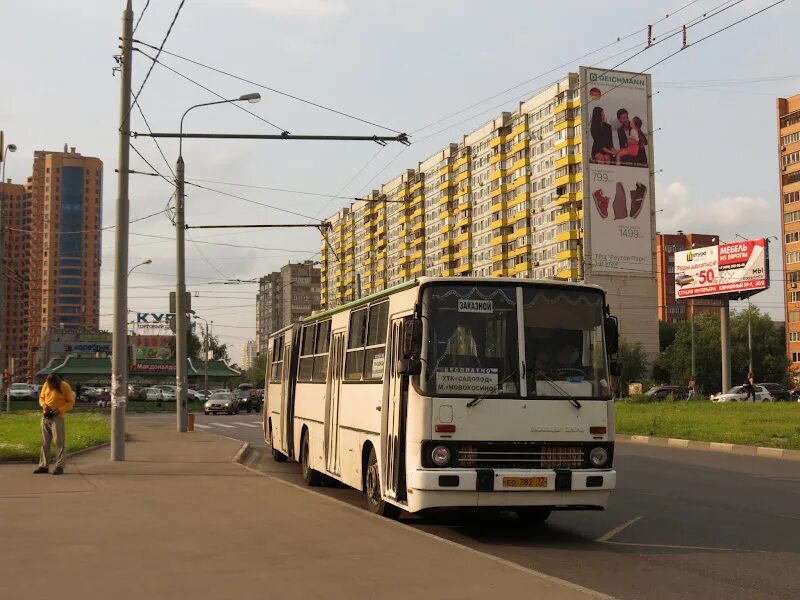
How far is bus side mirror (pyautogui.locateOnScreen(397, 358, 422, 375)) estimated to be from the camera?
9.80 metres

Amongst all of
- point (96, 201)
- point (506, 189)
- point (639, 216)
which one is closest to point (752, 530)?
point (639, 216)

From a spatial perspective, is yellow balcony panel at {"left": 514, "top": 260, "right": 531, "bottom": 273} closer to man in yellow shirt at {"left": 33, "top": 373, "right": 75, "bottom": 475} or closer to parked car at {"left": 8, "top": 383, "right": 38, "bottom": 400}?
parked car at {"left": 8, "top": 383, "right": 38, "bottom": 400}

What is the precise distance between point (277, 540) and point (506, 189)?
3788 inches

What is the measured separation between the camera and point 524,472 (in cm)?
977

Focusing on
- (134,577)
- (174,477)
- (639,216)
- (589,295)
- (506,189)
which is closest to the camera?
(134,577)

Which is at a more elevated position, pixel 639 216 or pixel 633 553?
pixel 639 216

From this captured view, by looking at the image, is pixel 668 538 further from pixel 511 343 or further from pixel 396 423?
pixel 396 423

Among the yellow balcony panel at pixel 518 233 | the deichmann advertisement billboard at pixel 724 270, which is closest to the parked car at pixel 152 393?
the deichmann advertisement billboard at pixel 724 270

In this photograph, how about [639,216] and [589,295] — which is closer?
[589,295]

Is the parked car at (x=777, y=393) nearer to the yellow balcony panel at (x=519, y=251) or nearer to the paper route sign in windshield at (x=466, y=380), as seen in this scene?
the yellow balcony panel at (x=519, y=251)

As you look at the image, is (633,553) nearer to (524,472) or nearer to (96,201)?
(524,472)

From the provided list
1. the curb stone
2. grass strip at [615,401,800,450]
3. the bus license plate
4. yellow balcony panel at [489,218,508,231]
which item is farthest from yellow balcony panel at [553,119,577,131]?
the bus license plate

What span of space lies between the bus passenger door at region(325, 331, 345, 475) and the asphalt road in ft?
2.15

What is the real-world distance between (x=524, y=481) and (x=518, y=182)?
93.0 m
